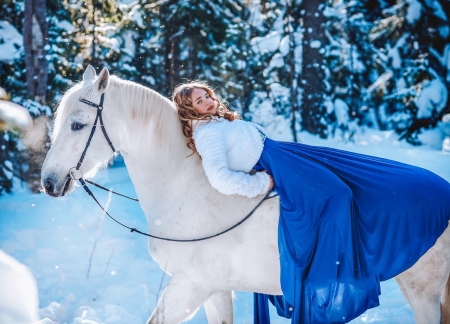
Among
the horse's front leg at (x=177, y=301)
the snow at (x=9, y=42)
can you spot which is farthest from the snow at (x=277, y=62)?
the horse's front leg at (x=177, y=301)

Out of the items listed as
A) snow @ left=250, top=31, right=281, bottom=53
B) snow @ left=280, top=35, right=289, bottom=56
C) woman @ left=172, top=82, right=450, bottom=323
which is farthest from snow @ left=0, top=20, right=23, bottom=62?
snow @ left=280, top=35, right=289, bottom=56

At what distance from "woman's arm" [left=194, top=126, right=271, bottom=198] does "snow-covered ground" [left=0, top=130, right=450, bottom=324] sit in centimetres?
127

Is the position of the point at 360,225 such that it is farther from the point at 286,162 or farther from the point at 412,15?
the point at 412,15

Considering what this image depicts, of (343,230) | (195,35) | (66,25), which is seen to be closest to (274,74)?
(195,35)

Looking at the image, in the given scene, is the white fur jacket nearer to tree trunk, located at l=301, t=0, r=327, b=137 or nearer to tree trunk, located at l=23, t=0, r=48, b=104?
tree trunk, located at l=23, t=0, r=48, b=104

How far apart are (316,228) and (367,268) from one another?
428 mm

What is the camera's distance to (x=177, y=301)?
251 centimetres

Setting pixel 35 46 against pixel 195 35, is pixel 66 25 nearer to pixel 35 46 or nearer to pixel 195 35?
pixel 35 46

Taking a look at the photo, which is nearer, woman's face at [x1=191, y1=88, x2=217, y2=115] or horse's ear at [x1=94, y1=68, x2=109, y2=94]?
horse's ear at [x1=94, y1=68, x2=109, y2=94]

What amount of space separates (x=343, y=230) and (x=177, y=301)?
1.15 meters

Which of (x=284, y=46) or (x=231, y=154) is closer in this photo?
(x=231, y=154)

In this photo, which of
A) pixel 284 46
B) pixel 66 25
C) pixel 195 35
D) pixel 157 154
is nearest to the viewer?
pixel 157 154

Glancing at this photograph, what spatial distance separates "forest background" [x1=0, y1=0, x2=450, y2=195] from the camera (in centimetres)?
776

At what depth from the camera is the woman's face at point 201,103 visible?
270 cm
